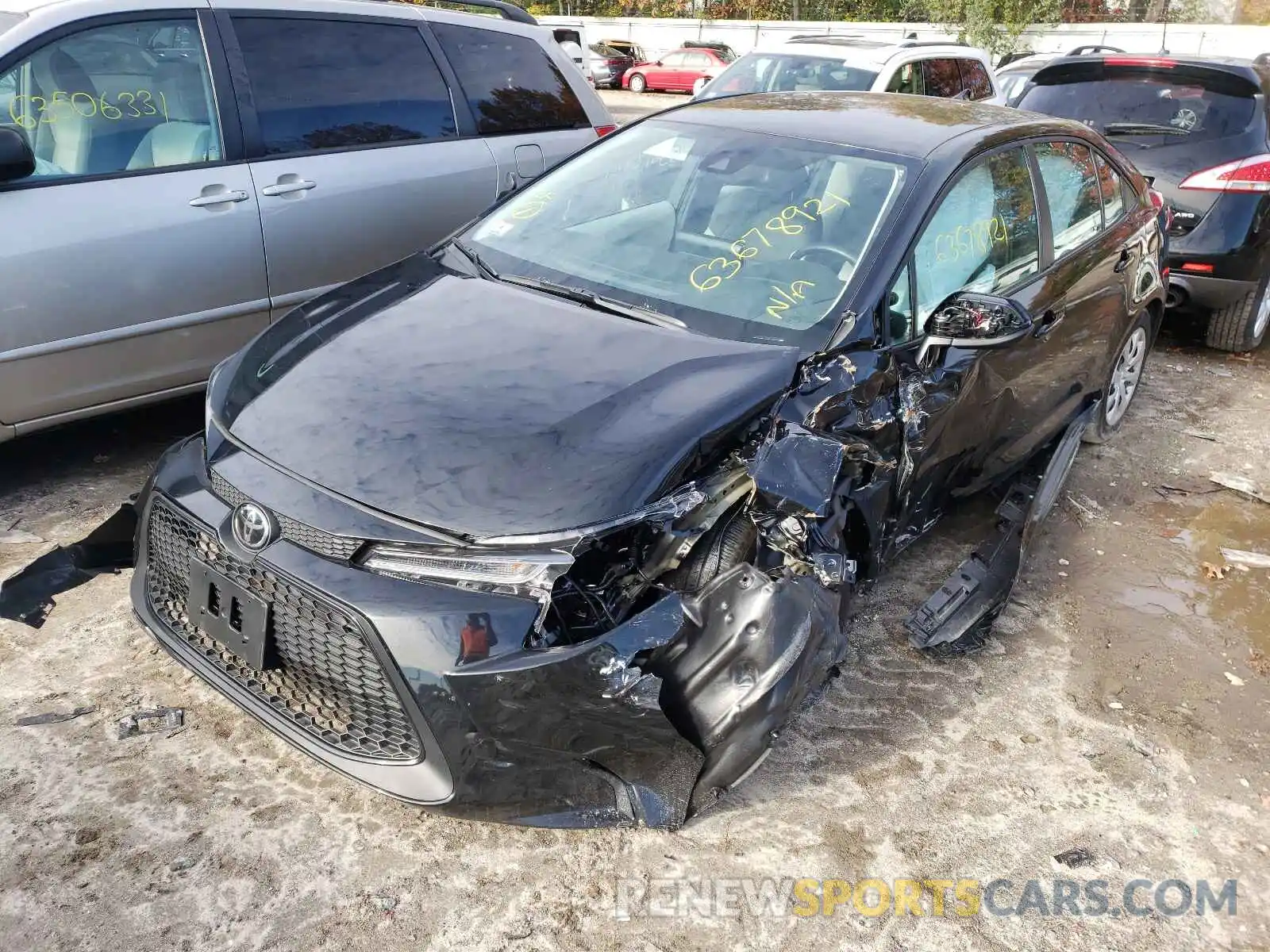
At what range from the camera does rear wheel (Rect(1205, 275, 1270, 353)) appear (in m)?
6.16

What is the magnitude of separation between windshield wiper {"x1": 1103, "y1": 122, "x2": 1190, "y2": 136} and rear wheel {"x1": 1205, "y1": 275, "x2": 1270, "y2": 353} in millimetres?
1048

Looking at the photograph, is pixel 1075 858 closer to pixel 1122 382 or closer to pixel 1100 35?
pixel 1122 382

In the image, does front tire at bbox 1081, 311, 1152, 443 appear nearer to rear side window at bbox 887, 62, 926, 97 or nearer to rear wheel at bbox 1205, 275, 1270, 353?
rear wheel at bbox 1205, 275, 1270, 353

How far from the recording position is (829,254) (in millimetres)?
3109

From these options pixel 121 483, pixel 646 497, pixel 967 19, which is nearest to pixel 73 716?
pixel 121 483

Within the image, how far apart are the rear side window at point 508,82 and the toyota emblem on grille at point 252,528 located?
3.27 meters

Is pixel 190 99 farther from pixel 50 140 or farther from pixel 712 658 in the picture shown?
pixel 712 658

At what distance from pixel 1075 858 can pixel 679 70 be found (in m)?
26.2

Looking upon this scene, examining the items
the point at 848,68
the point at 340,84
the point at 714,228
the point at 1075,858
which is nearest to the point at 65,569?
the point at 714,228

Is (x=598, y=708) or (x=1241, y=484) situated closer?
(x=598, y=708)

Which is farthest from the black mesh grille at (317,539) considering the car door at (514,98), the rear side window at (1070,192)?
the car door at (514,98)

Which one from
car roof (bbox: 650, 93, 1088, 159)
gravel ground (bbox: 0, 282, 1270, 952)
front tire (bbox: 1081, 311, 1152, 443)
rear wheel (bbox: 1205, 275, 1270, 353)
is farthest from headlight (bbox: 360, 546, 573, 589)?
rear wheel (bbox: 1205, 275, 1270, 353)

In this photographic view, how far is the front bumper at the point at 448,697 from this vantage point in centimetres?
216

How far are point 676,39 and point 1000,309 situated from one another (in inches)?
1339
